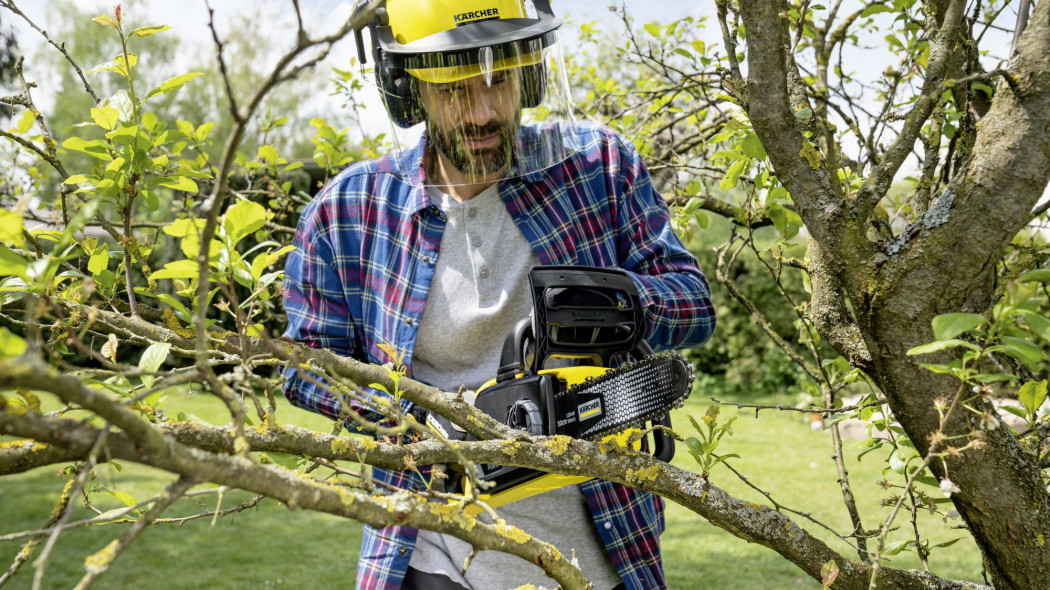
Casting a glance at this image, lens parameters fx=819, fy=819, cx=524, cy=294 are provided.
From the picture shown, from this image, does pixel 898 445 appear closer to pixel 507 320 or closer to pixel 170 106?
pixel 507 320

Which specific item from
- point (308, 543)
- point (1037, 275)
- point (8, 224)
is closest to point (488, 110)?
point (1037, 275)

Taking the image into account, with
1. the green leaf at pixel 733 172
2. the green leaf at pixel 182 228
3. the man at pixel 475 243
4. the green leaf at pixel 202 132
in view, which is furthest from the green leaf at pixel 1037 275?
the green leaf at pixel 202 132

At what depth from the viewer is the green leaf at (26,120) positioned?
1505 mm

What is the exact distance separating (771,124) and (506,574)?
1215mm

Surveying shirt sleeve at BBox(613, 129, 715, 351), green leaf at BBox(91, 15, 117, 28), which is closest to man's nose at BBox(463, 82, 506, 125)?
shirt sleeve at BBox(613, 129, 715, 351)

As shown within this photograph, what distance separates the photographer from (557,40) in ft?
6.31

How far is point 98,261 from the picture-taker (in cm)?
126

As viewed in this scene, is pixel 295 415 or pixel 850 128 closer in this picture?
pixel 850 128

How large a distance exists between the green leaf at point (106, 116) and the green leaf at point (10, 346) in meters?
0.83

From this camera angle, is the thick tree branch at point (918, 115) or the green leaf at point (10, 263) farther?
the thick tree branch at point (918, 115)

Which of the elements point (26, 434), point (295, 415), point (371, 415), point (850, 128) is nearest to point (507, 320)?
point (371, 415)

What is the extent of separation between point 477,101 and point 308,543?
16.2 ft

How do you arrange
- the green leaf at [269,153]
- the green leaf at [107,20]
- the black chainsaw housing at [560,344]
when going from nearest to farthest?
the green leaf at [107,20] < the black chainsaw housing at [560,344] < the green leaf at [269,153]

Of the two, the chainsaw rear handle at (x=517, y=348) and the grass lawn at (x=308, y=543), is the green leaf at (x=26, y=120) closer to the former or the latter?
the chainsaw rear handle at (x=517, y=348)
